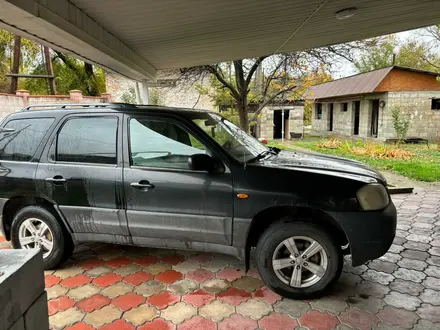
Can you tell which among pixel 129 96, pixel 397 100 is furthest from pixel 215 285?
pixel 397 100

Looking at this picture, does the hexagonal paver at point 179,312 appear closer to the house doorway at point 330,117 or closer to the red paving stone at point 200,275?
the red paving stone at point 200,275

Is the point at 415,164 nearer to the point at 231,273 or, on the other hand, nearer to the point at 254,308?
the point at 231,273

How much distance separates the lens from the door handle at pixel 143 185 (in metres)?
3.29

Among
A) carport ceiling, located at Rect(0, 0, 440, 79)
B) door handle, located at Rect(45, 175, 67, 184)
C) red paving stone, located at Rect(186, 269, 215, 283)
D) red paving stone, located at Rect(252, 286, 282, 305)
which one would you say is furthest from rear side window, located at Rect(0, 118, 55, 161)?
red paving stone, located at Rect(252, 286, 282, 305)

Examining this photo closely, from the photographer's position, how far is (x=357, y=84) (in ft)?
68.2

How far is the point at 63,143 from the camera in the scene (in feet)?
11.9

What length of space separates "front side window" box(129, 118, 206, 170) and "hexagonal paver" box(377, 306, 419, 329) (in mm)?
2300

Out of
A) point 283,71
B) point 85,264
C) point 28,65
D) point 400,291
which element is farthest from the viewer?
point 28,65

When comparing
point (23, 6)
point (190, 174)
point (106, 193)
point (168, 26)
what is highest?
point (168, 26)

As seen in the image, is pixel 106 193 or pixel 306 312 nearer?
pixel 306 312

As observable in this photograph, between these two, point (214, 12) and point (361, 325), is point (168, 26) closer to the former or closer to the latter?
point (214, 12)

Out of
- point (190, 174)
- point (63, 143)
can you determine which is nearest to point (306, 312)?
point (190, 174)

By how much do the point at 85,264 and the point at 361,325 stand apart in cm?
309

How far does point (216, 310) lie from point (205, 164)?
4.53 ft
